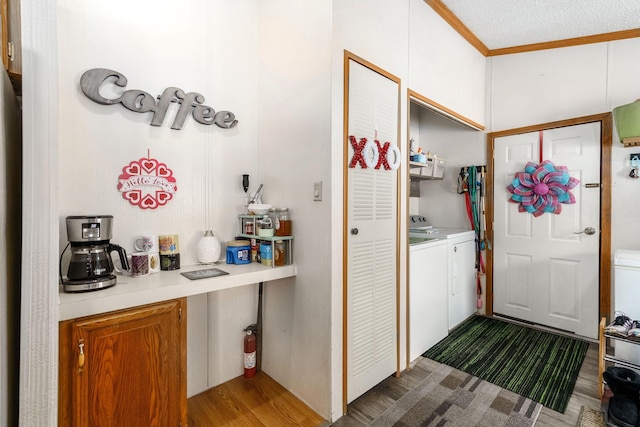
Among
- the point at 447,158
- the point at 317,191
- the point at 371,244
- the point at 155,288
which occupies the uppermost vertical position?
the point at 447,158

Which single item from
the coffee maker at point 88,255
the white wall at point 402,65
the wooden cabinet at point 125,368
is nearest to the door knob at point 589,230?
the white wall at point 402,65

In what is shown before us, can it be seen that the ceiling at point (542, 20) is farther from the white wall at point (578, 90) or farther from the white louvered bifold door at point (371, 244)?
the white louvered bifold door at point (371, 244)

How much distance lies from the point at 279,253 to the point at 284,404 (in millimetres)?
935

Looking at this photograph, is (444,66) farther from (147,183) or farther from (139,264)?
(139,264)

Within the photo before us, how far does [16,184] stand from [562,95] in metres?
4.02

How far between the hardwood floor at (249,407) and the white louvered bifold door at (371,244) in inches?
13.0

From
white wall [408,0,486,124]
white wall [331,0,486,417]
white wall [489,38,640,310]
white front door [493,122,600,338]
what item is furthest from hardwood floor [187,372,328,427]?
white wall [489,38,640,310]

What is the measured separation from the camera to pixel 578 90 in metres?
2.83

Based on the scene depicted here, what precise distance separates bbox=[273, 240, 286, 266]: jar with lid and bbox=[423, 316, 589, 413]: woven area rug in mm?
1533

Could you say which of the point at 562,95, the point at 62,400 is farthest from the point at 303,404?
the point at 562,95

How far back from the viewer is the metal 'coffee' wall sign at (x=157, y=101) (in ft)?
5.06

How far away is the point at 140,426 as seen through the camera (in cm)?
133

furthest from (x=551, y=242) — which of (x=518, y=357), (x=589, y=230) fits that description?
(x=518, y=357)

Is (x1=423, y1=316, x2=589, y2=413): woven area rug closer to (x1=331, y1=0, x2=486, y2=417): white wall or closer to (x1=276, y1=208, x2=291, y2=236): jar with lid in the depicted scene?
(x1=331, y1=0, x2=486, y2=417): white wall
